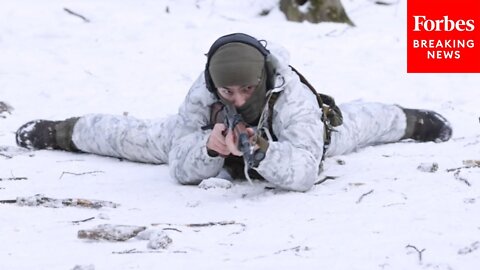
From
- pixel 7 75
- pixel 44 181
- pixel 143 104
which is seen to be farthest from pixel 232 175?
pixel 7 75

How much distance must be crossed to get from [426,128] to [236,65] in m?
1.65

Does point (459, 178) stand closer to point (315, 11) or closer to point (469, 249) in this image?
point (469, 249)

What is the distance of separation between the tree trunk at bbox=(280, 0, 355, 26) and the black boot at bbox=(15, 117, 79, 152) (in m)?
4.25

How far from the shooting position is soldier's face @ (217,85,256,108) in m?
3.04

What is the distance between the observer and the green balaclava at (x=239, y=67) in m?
2.98

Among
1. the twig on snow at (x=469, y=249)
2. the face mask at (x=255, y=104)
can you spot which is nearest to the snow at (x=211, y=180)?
the twig on snow at (x=469, y=249)

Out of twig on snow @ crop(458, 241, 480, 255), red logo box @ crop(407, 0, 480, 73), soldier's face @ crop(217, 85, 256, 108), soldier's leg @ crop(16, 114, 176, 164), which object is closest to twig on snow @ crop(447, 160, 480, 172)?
soldier's face @ crop(217, 85, 256, 108)

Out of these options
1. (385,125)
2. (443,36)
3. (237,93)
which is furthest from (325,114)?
(443,36)

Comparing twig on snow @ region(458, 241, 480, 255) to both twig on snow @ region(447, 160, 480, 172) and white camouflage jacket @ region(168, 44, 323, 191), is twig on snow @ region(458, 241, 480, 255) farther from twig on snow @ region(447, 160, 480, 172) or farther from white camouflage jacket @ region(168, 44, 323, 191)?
twig on snow @ region(447, 160, 480, 172)

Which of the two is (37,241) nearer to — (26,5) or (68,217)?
(68,217)

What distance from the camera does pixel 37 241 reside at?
238cm

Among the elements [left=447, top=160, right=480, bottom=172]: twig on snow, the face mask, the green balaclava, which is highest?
the green balaclava

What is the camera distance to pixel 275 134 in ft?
10.8

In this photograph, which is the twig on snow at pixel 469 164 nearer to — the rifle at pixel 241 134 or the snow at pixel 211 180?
the snow at pixel 211 180
